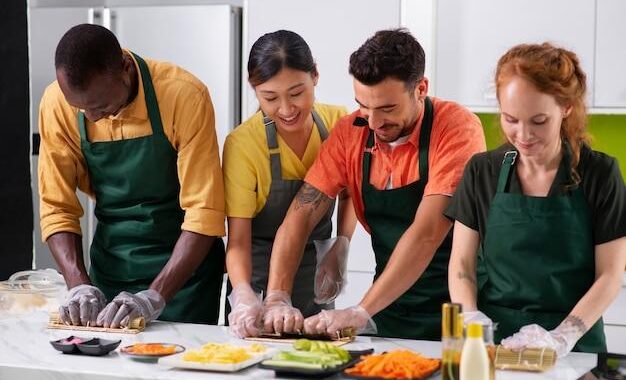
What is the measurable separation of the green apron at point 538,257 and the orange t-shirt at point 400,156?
0.22 metres

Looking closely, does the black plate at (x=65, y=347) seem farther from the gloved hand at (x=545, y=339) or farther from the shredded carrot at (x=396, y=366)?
the gloved hand at (x=545, y=339)

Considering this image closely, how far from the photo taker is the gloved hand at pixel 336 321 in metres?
2.43

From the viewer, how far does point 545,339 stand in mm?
2164

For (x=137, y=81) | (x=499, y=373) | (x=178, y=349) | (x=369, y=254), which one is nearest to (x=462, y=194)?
(x=499, y=373)

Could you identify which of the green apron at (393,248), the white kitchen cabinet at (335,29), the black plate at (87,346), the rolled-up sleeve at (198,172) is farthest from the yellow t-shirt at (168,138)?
the white kitchen cabinet at (335,29)

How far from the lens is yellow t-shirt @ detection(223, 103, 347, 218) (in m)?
2.86

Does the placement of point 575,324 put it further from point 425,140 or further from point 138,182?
point 138,182

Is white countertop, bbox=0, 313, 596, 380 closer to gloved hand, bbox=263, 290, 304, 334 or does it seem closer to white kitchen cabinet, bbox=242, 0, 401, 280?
gloved hand, bbox=263, 290, 304, 334

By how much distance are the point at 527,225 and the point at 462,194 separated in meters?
0.19

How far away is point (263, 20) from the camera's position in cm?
448

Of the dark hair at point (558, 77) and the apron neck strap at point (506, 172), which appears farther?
the apron neck strap at point (506, 172)

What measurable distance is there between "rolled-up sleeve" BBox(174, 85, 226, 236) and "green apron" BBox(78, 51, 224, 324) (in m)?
0.07

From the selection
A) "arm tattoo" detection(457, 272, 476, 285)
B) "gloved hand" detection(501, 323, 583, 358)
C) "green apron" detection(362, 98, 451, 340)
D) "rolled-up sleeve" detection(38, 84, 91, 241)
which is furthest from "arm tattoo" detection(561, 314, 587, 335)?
"rolled-up sleeve" detection(38, 84, 91, 241)

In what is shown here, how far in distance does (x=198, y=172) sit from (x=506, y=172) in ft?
2.88
